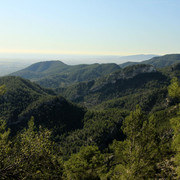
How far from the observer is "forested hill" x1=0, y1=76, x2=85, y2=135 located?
156250 mm

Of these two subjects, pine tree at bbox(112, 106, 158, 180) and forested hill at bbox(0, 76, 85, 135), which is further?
forested hill at bbox(0, 76, 85, 135)

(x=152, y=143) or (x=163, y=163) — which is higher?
(x=152, y=143)

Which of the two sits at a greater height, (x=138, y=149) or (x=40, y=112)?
(x=138, y=149)

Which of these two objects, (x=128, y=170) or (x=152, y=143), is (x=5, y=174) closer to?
(x=128, y=170)

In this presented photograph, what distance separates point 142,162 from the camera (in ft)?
73.0

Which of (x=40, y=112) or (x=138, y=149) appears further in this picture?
(x=40, y=112)

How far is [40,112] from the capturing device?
167000 mm

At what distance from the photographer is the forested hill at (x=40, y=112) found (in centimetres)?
15625

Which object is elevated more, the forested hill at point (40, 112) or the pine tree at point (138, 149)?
the pine tree at point (138, 149)

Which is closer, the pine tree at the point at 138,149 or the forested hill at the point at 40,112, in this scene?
the pine tree at the point at 138,149

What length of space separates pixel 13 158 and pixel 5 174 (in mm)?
1834

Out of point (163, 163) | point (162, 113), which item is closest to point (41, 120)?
point (162, 113)

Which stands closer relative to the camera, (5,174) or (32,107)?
(5,174)

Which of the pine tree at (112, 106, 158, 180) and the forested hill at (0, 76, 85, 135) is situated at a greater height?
the pine tree at (112, 106, 158, 180)
